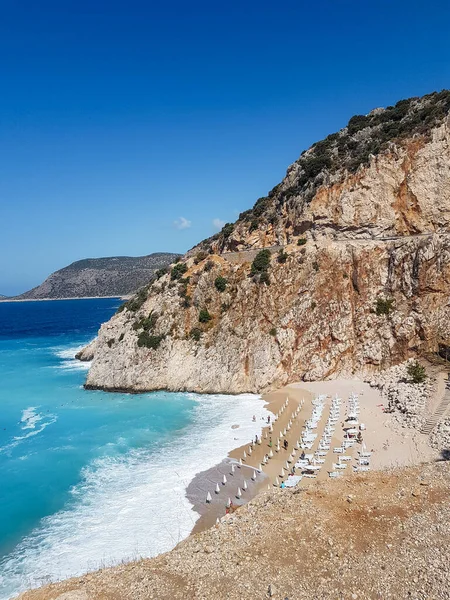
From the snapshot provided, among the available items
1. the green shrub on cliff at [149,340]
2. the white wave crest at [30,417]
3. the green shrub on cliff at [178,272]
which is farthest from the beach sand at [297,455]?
the green shrub on cliff at [178,272]

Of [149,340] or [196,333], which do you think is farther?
[149,340]

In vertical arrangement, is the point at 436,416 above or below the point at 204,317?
below

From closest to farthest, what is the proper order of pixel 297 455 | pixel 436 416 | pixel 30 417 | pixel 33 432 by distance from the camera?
pixel 297 455 → pixel 436 416 → pixel 33 432 → pixel 30 417

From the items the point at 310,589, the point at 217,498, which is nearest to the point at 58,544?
the point at 217,498

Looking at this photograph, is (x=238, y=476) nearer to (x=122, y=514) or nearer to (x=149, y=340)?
(x=122, y=514)

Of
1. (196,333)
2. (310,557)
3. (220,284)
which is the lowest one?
(310,557)

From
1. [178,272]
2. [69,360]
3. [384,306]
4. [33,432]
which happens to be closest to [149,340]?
[178,272]

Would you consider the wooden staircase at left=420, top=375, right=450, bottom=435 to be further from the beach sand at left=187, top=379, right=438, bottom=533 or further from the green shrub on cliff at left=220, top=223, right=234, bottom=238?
the green shrub on cliff at left=220, top=223, right=234, bottom=238

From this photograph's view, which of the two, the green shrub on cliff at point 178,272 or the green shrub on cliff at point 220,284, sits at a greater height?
the green shrub on cliff at point 178,272

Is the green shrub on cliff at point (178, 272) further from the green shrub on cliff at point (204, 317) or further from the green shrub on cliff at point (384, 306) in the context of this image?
the green shrub on cliff at point (384, 306)
